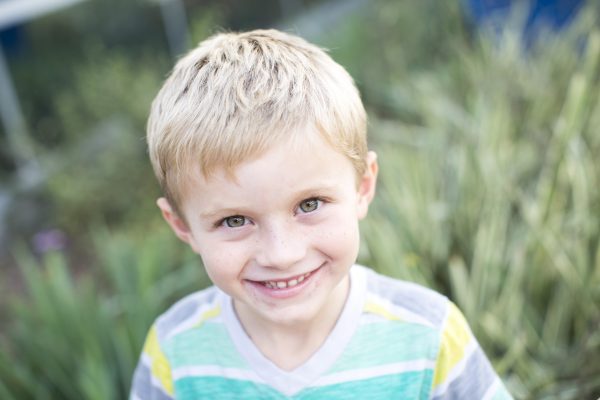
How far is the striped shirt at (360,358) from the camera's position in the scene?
1.25 metres

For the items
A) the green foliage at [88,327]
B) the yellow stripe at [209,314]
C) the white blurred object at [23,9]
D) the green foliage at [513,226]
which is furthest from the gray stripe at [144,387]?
the white blurred object at [23,9]

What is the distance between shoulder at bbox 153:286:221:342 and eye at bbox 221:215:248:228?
298mm

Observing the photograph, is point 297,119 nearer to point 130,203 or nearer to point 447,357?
point 447,357

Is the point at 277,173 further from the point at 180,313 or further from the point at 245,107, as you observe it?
the point at 180,313

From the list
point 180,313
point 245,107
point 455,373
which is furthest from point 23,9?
point 455,373

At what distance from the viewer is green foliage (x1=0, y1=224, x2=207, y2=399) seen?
7.20ft

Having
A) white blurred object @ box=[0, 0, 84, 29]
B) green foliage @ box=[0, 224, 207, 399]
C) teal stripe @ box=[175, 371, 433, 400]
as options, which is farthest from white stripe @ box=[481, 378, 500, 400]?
white blurred object @ box=[0, 0, 84, 29]

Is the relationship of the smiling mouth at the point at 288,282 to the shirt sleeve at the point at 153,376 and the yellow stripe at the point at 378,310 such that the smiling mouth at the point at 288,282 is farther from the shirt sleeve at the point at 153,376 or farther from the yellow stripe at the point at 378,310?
the shirt sleeve at the point at 153,376

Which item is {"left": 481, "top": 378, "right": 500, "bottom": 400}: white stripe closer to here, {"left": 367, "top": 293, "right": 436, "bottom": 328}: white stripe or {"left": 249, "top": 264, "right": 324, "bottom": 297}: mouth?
{"left": 367, "top": 293, "right": 436, "bottom": 328}: white stripe

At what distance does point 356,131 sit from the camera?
123 centimetres

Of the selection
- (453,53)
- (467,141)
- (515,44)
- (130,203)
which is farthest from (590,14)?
(130,203)

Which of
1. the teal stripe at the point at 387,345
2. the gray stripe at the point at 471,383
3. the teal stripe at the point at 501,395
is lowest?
the teal stripe at the point at 501,395

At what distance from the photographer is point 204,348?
138 cm

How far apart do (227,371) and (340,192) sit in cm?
43
